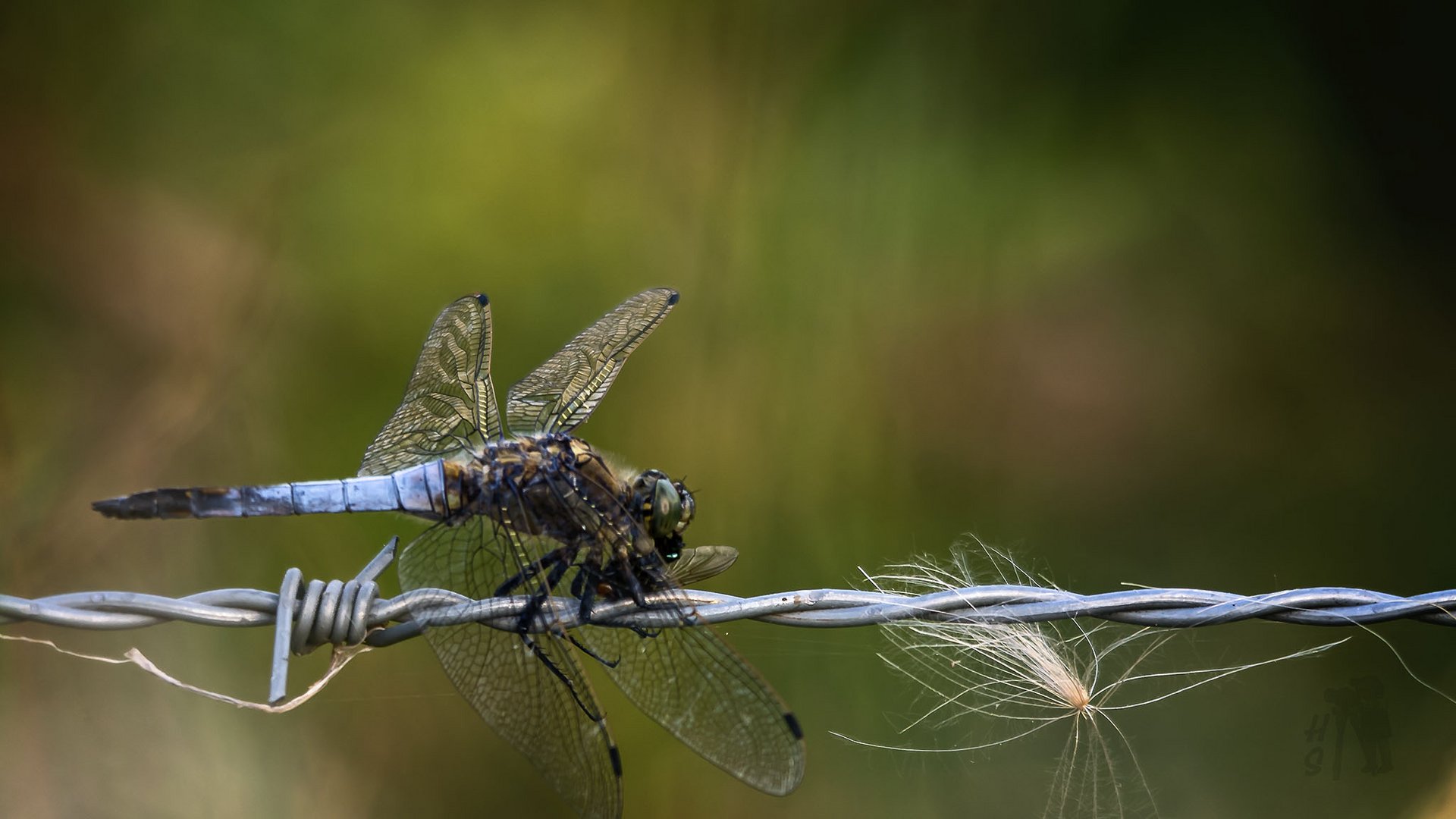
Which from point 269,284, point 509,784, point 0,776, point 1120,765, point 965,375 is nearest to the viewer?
point 1120,765

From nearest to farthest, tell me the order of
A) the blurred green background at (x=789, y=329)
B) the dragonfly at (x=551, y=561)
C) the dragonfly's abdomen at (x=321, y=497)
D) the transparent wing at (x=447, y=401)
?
the dragonfly at (x=551, y=561) → the dragonfly's abdomen at (x=321, y=497) → the transparent wing at (x=447, y=401) → the blurred green background at (x=789, y=329)

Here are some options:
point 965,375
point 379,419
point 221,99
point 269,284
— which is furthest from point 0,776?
point 965,375

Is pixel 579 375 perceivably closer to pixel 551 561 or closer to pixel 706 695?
pixel 551 561

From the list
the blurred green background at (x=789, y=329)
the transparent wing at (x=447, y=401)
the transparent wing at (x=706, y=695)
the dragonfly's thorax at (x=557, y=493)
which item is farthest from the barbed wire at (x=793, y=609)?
the blurred green background at (x=789, y=329)

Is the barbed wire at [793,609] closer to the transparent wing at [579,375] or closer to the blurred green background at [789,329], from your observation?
the transparent wing at [579,375]

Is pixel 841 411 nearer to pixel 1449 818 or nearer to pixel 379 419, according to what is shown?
pixel 379 419

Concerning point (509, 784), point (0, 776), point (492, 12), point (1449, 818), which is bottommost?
point (1449, 818)

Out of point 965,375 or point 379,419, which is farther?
point 965,375
